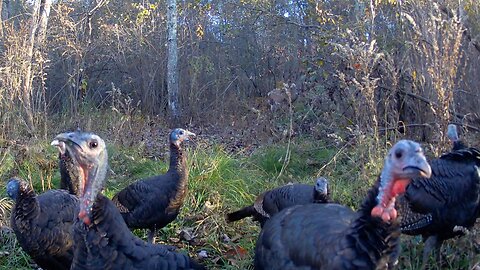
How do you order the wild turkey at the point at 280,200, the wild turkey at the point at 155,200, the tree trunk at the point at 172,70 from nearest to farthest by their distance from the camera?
the wild turkey at the point at 280,200 < the wild turkey at the point at 155,200 < the tree trunk at the point at 172,70

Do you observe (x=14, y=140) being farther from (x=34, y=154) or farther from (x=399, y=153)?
(x=399, y=153)

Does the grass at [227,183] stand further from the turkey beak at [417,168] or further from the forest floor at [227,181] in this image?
the turkey beak at [417,168]

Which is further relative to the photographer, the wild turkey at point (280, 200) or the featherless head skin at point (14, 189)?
the wild turkey at point (280, 200)

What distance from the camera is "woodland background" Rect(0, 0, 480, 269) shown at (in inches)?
218

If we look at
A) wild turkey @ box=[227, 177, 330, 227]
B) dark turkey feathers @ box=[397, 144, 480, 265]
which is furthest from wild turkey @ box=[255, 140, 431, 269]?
dark turkey feathers @ box=[397, 144, 480, 265]

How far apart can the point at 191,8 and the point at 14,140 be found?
20.7 feet

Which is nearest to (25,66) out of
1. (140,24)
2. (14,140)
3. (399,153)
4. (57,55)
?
(14,140)

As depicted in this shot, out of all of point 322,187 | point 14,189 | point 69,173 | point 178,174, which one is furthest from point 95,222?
point 69,173

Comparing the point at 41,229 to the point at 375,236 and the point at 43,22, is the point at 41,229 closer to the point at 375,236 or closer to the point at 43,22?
the point at 375,236

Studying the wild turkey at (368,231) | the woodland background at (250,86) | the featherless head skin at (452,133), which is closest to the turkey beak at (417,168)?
the wild turkey at (368,231)

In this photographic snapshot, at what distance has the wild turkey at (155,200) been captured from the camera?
5.05 meters

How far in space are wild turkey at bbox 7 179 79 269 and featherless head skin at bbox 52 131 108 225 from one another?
124 centimetres

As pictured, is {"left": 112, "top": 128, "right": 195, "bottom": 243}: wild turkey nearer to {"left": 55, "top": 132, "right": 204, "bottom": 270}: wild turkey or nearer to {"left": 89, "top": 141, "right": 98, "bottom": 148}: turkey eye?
{"left": 55, "top": 132, "right": 204, "bottom": 270}: wild turkey

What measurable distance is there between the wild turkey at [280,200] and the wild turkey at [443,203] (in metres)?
0.70
